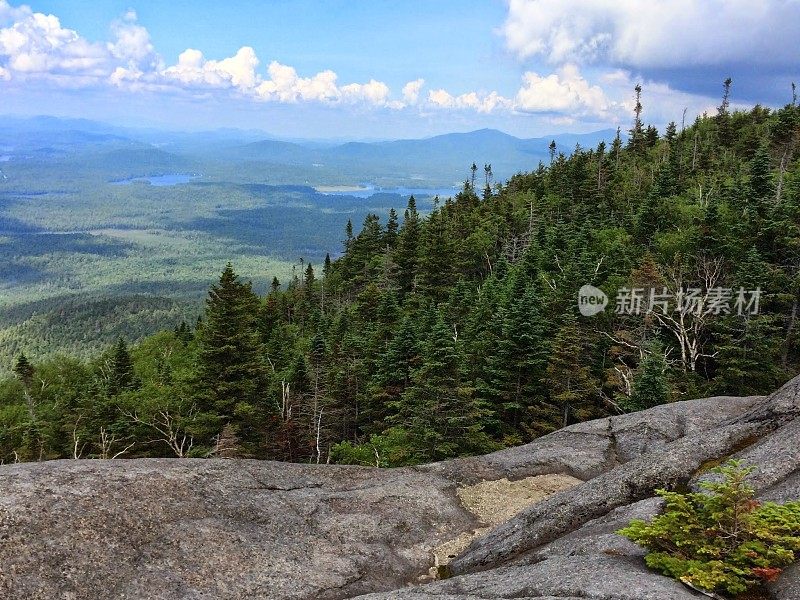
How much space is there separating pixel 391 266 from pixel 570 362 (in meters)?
36.0

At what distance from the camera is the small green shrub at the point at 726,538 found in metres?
6.75

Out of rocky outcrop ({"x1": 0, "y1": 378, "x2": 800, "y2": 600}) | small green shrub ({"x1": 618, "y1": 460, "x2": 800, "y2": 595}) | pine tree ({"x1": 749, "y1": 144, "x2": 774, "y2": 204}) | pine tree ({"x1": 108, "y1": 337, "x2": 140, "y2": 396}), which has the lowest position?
pine tree ({"x1": 108, "y1": 337, "x2": 140, "y2": 396})

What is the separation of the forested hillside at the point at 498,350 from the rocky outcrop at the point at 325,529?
8.95 metres

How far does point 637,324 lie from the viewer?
3634 centimetres

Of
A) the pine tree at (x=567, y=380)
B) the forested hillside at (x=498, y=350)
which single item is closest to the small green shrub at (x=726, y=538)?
the forested hillside at (x=498, y=350)

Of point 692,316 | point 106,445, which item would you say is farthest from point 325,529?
point 692,316

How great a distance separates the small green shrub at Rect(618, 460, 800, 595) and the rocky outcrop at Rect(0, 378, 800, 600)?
304mm

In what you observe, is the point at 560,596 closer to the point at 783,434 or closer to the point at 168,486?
the point at 783,434

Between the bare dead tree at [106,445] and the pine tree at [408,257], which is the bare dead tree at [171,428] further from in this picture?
the pine tree at [408,257]

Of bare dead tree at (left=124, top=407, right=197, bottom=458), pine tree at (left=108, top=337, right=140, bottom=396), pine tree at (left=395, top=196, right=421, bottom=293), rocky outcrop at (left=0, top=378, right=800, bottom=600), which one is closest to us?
rocky outcrop at (left=0, top=378, right=800, bottom=600)

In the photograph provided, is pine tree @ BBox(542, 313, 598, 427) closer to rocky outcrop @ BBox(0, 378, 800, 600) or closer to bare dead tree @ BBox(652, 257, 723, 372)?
bare dead tree @ BBox(652, 257, 723, 372)

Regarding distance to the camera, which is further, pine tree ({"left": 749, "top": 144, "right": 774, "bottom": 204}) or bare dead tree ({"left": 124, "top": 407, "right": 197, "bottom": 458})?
pine tree ({"left": 749, "top": 144, "right": 774, "bottom": 204})

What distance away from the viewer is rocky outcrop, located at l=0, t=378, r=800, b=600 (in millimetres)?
9008

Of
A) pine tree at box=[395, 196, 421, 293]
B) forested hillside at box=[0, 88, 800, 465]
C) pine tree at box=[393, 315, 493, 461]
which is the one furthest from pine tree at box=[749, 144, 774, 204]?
pine tree at box=[393, 315, 493, 461]
